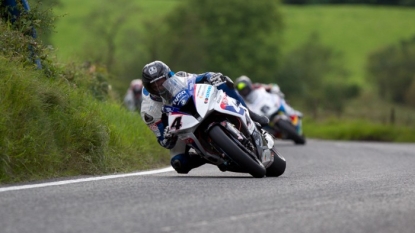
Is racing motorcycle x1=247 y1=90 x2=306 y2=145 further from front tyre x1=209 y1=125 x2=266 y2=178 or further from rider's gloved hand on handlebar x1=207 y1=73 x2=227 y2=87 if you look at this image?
front tyre x1=209 y1=125 x2=266 y2=178

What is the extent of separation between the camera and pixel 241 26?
76250 mm

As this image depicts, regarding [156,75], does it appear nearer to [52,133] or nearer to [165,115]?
[165,115]

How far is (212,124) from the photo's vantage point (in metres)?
9.73

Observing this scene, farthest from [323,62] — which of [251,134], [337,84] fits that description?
[251,134]

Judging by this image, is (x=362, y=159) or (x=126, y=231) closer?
(x=126, y=231)

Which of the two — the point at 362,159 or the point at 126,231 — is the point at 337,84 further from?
the point at 126,231

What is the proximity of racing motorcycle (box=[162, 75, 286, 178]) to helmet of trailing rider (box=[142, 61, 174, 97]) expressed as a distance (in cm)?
5

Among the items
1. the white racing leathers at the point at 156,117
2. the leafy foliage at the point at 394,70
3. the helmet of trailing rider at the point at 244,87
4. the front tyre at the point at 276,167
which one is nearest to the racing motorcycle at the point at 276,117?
the helmet of trailing rider at the point at 244,87

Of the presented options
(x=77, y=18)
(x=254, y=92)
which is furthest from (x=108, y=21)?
(x=254, y=92)

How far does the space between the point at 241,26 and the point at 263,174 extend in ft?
219

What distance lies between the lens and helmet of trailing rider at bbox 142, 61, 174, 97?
9961mm

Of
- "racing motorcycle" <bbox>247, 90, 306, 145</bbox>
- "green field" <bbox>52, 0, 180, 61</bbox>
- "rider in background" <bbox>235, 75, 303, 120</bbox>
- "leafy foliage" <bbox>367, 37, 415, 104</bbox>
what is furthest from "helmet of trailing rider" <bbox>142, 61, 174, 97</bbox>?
"green field" <bbox>52, 0, 180, 61</bbox>

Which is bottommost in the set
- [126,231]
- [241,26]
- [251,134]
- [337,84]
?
[337,84]

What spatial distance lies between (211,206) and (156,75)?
3.24 meters
